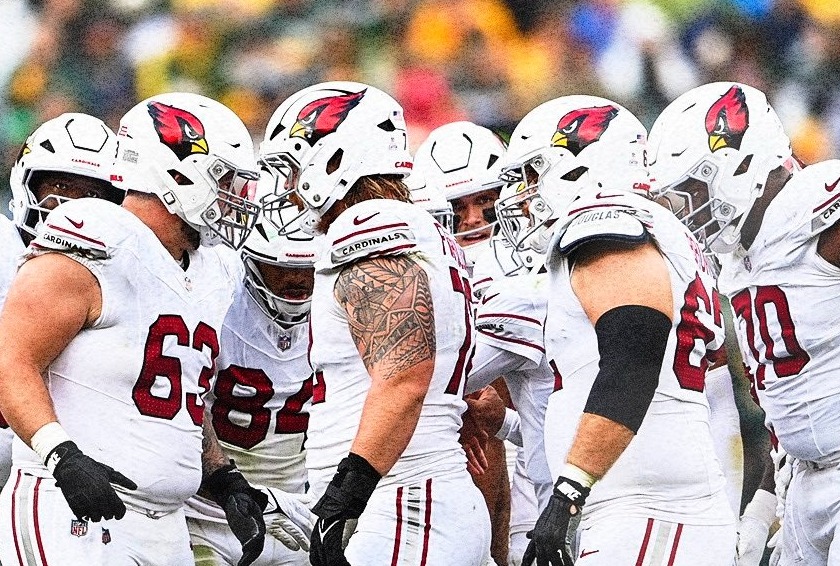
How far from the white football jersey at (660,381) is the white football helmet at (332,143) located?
643mm

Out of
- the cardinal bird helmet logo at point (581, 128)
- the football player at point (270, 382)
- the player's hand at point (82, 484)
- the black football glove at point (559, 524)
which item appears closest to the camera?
the black football glove at point (559, 524)

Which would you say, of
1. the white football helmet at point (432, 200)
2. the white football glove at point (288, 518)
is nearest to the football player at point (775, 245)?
the white football glove at point (288, 518)

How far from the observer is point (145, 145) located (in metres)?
3.84

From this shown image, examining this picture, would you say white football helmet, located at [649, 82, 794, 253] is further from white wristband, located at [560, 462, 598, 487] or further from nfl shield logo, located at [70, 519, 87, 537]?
nfl shield logo, located at [70, 519, 87, 537]

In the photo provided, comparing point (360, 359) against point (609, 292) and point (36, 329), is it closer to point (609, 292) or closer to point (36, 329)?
point (609, 292)

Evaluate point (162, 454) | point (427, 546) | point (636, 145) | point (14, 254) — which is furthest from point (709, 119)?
point (14, 254)

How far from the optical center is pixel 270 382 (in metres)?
4.64

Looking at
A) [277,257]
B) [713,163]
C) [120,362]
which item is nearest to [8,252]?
[277,257]

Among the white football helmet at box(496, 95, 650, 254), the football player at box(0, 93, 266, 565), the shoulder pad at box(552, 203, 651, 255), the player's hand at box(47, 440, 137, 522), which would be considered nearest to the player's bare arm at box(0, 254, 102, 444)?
the football player at box(0, 93, 266, 565)

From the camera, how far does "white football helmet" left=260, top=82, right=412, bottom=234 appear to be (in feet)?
11.8

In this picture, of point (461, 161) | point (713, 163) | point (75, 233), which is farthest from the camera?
point (461, 161)

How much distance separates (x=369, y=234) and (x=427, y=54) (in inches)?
191

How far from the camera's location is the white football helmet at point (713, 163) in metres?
3.95

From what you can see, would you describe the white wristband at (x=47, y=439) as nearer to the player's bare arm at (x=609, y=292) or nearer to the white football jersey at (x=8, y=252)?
the player's bare arm at (x=609, y=292)
